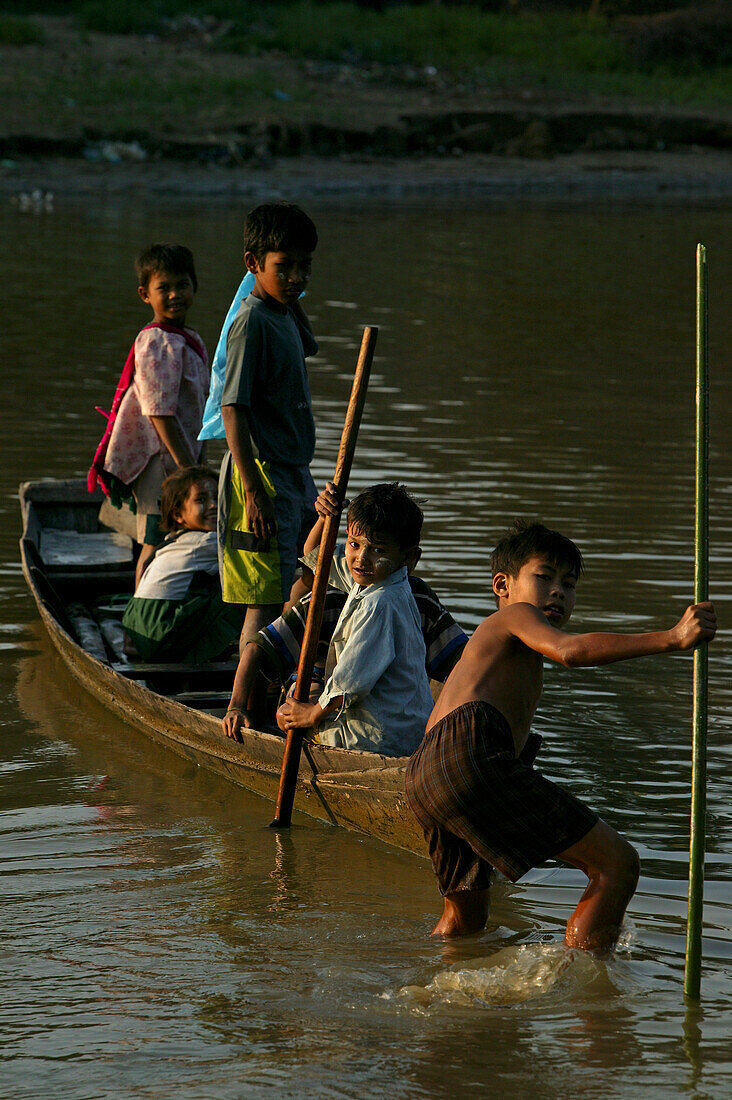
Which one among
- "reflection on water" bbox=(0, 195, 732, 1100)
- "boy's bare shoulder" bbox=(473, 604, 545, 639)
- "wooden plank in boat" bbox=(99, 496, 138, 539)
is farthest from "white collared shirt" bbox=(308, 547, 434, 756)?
"wooden plank in boat" bbox=(99, 496, 138, 539)

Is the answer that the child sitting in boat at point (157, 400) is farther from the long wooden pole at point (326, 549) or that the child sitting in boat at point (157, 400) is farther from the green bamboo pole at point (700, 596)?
the green bamboo pole at point (700, 596)

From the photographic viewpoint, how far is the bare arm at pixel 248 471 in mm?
5121

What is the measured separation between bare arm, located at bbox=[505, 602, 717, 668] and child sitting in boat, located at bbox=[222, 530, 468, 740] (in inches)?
47.3

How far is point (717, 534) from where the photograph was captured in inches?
320

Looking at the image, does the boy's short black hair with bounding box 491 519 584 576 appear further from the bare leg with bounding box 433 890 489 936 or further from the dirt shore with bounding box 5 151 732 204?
the dirt shore with bounding box 5 151 732 204

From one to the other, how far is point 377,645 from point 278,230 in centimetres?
150

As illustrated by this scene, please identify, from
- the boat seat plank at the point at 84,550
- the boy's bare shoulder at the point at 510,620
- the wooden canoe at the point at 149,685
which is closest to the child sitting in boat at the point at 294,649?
the wooden canoe at the point at 149,685

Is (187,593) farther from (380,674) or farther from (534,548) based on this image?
(534,548)

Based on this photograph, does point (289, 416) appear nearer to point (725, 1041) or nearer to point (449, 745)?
point (449, 745)

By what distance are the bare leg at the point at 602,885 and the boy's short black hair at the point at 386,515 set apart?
3.57ft

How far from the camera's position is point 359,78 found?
28.5 meters

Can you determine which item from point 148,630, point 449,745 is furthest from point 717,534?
point 449,745

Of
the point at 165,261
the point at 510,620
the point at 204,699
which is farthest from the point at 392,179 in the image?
the point at 510,620

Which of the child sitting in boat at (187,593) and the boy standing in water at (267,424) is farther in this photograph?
the child sitting in boat at (187,593)
